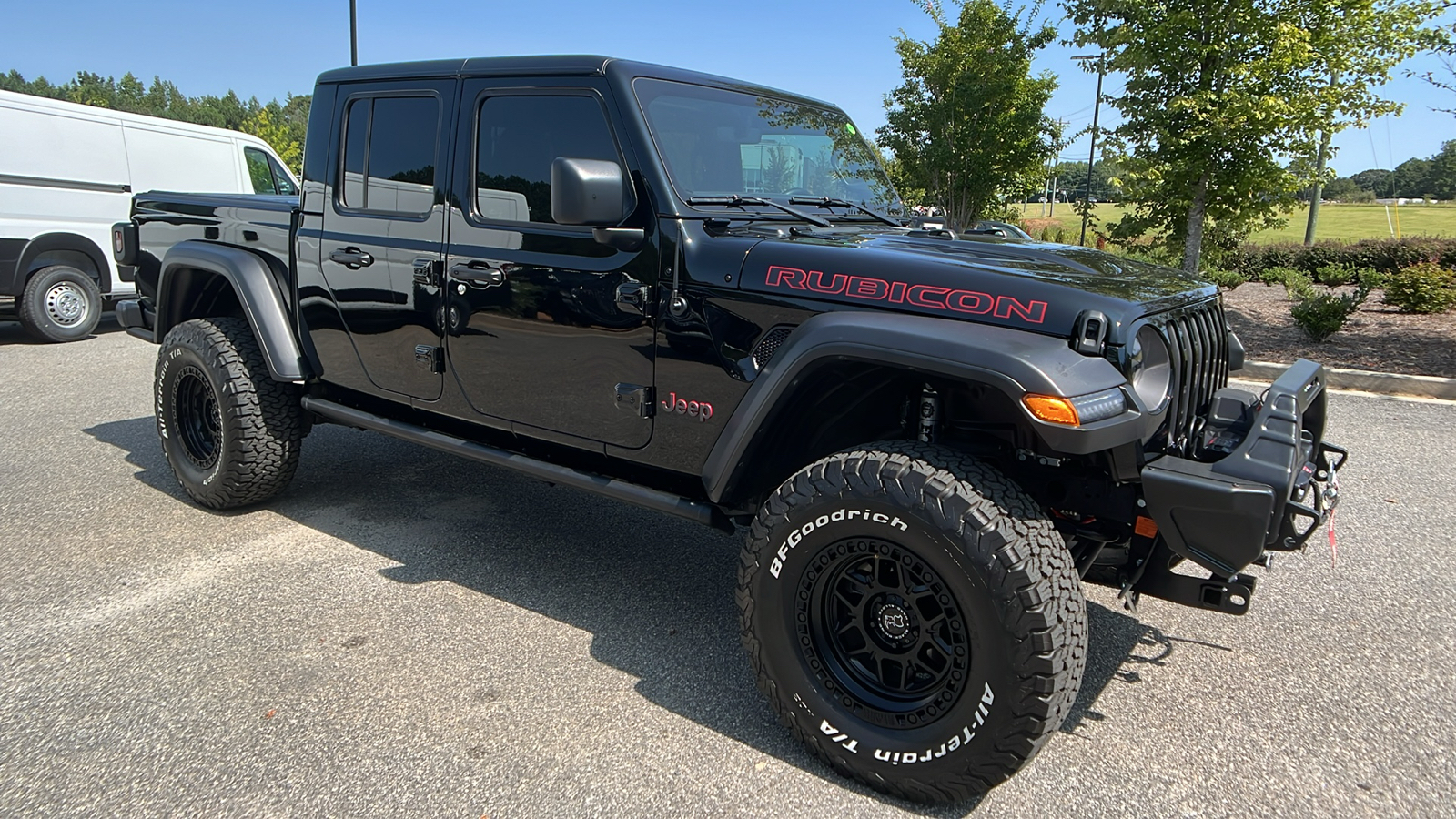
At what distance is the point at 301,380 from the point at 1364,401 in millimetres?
7458

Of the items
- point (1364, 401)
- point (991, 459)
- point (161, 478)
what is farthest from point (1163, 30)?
point (161, 478)

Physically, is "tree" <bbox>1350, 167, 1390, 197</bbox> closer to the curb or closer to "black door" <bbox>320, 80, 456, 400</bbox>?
the curb

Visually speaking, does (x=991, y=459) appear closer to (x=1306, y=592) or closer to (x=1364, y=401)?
(x=1306, y=592)

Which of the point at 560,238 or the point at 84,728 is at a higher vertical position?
the point at 560,238

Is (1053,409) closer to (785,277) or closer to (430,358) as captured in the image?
(785,277)

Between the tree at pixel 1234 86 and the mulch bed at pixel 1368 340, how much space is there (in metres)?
1.29

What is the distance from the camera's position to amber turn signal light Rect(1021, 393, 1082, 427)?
6.78 feet

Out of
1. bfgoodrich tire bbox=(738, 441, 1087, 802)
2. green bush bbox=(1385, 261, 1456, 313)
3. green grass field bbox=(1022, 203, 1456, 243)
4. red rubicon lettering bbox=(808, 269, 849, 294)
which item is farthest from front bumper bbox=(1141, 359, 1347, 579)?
green grass field bbox=(1022, 203, 1456, 243)

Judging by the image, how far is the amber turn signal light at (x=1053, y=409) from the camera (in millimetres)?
2066

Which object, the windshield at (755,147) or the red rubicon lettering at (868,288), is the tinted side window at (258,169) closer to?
the windshield at (755,147)

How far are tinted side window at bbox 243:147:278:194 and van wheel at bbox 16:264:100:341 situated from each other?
6.96ft

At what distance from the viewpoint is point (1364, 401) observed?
696cm

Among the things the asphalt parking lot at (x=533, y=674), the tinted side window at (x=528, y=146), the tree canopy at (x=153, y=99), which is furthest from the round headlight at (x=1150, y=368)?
the tree canopy at (x=153, y=99)

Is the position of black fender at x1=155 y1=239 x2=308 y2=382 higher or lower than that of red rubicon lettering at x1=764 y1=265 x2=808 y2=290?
lower
